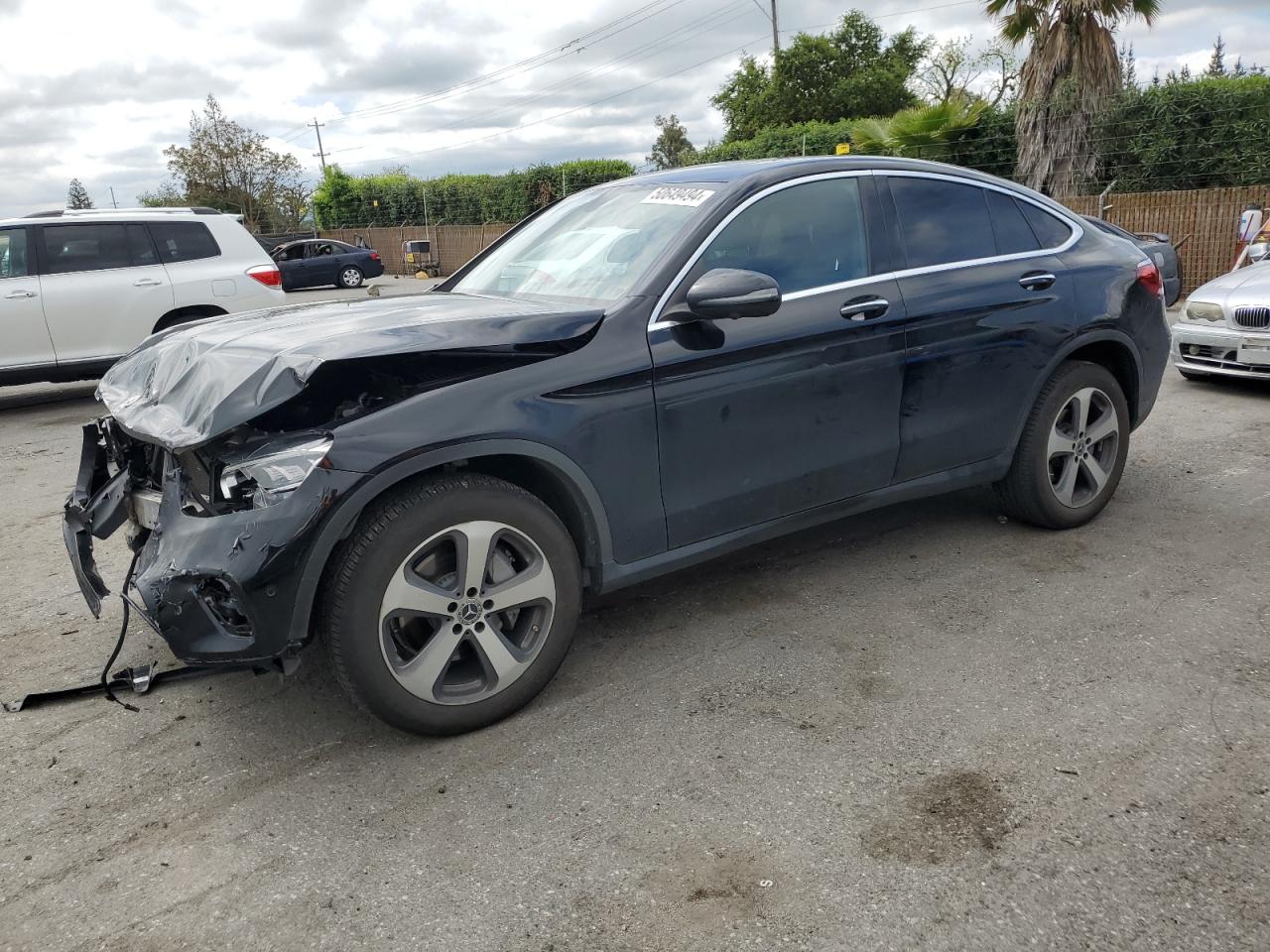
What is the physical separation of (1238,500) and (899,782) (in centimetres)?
349

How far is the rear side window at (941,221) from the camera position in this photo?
4.13m

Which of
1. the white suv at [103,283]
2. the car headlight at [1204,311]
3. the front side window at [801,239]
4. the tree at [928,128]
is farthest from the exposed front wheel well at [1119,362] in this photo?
the tree at [928,128]

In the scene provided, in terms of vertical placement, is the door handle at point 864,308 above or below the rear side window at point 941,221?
below

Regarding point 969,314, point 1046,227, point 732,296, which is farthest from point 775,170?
point 1046,227

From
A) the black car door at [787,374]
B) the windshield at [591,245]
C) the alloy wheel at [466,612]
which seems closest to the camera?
the alloy wheel at [466,612]

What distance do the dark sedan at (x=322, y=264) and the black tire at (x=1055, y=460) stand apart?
26429 mm

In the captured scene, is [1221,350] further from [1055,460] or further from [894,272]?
[894,272]

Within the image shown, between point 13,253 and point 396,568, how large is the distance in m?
8.55

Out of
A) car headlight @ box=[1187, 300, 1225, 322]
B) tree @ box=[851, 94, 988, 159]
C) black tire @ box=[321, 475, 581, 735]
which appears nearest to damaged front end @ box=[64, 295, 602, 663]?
black tire @ box=[321, 475, 581, 735]

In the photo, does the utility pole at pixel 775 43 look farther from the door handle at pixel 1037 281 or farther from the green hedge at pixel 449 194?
the door handle at pixel 1037 281

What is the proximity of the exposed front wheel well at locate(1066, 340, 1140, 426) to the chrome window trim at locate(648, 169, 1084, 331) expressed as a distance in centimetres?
49

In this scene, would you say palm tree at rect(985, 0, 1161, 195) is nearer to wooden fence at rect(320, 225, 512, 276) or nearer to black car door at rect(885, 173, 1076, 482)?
black car door at rect(885, 173, 1076, 482)

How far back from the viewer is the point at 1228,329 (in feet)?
26.3

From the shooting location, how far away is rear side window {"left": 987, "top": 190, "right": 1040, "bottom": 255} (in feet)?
14.6
